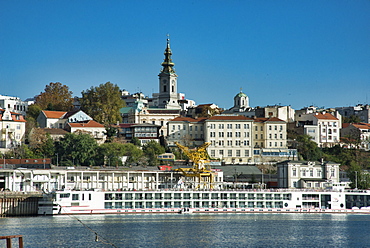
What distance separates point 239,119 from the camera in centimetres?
12562

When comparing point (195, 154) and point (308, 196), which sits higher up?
point (195, 154)

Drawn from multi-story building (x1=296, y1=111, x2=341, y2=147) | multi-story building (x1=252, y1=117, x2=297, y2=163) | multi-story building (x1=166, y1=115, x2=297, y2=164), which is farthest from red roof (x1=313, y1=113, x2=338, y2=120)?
multi-story building (x1=166, y1=115, x2=297, y2=164)

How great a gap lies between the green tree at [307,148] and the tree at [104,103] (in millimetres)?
36782

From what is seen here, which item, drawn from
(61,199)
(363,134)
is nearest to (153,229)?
(61,199)

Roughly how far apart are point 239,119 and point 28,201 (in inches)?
2175

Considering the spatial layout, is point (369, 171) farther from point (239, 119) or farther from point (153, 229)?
point (153, 229)

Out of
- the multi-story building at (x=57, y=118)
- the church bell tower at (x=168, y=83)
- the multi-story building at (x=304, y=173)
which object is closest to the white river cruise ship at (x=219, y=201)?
the multi-story building at (x=304, y=173)

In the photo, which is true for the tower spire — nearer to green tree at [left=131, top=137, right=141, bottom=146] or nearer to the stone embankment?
green tree at [left=131, top=137, right=141, bottom=146]

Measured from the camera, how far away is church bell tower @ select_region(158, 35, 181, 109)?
514 ft

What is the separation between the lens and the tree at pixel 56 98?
14040 centimetres

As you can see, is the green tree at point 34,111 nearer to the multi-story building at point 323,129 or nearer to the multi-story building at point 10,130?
the multi-story building at point 10,130

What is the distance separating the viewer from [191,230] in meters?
62.8

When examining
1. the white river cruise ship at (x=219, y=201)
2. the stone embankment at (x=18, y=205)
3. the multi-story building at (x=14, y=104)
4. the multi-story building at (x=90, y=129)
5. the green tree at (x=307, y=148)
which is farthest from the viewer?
the multi-story building at (x=14, y=104)

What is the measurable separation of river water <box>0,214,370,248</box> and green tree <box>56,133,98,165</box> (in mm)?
28598
